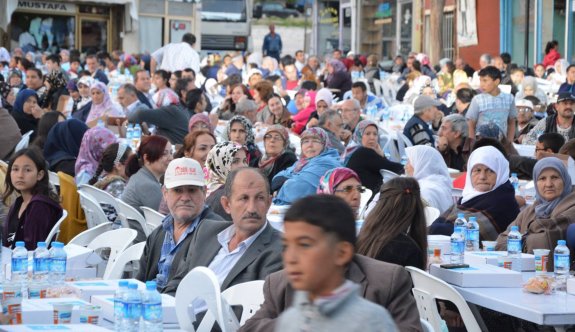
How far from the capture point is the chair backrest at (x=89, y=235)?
6965mm

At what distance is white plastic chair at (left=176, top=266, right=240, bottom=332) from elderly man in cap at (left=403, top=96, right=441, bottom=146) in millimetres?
7920

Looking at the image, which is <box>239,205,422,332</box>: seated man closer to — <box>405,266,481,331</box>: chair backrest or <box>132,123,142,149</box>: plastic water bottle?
<box>405,266,481,331</box>: chair backrest

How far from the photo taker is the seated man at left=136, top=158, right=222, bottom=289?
19.5 feet

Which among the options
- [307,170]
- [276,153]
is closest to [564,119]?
[276,153]

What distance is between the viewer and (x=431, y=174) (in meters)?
8.38

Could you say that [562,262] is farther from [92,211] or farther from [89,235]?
[92,211]

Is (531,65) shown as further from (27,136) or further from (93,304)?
(93,304)

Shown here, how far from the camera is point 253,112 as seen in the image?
46.6 ft

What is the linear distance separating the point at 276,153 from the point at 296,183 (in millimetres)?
1359

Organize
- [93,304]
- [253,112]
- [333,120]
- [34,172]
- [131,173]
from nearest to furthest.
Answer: [93,304] < [34,172] < [131,173] < [333,120] < [253,112]

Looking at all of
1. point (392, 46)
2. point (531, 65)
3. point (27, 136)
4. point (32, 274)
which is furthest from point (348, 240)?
point (392, 46)

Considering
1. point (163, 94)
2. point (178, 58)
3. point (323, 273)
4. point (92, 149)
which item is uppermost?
point (178, 58)

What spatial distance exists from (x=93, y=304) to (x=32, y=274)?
0.88 metres

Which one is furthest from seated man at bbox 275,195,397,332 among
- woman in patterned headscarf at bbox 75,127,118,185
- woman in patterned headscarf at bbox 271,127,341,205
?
woman in patterned headscarf at bbox 75,127,118,185
